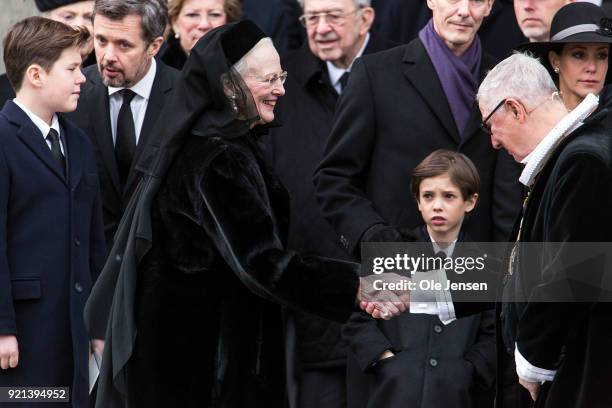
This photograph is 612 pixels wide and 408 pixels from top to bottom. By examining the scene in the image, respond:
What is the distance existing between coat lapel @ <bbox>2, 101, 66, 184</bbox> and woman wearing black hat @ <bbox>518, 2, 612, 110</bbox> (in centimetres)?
213

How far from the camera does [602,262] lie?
460cm

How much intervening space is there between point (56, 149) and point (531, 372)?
2.58m

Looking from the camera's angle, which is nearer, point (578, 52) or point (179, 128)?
point (179, 128)

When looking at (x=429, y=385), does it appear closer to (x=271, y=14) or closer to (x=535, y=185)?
(x=535, y=185)

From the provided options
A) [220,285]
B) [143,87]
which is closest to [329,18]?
[143,87]

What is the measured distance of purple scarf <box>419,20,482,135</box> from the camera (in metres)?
6.61

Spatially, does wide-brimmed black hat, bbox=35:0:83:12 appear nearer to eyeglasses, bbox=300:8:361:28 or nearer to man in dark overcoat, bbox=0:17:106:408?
eyeglasses, bbox=300:8:361:28

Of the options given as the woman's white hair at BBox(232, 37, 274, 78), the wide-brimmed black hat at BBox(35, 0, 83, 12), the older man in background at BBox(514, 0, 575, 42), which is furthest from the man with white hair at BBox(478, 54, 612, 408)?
the wide-brimmed black hat at BBox(35, 0, 83, 12)

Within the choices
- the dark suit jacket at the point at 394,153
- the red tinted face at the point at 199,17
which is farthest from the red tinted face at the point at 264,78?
the red tinted face at the point at 199,17

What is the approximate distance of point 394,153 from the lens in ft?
21.6

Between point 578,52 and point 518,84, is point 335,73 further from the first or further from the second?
point 518,84

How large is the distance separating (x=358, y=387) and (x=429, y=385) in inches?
18.1

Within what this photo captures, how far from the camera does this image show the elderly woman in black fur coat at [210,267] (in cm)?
525

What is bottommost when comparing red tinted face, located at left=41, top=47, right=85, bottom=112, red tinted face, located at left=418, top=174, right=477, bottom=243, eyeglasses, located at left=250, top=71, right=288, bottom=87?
red tinted face, located at left=418, top=174, right=477, bottom=243
